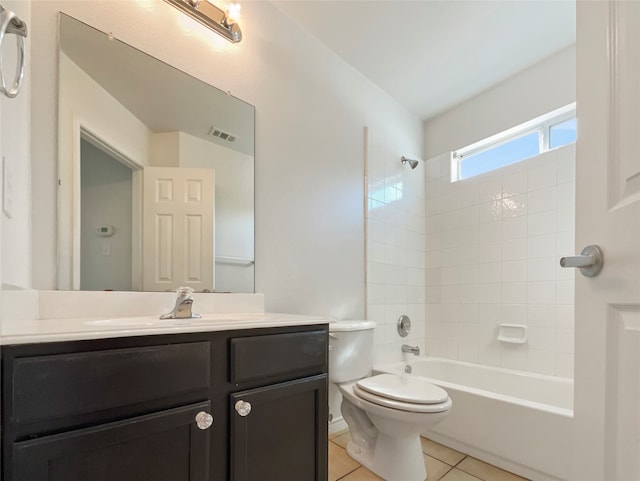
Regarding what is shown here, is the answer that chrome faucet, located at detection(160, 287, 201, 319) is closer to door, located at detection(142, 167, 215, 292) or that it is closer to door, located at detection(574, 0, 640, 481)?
door, located at detection(142, 167, 215, 292)

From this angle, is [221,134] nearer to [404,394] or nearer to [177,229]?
[177,229]

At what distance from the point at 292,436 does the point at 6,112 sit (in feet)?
4.13

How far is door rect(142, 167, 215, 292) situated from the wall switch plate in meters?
0.50

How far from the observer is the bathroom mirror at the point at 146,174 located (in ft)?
4.01

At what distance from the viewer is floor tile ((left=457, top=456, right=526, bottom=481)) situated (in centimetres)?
164

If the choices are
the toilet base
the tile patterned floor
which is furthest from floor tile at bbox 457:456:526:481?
the toilet base

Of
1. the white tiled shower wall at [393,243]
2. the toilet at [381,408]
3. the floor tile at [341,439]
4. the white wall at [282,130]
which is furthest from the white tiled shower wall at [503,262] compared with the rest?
the floor tile at [341,439]

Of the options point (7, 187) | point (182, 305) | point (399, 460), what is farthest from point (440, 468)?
point (7, 187)

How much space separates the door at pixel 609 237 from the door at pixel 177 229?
1378 mm

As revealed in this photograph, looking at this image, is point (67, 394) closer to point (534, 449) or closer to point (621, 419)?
point (621, 419)

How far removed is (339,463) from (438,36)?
102 inches

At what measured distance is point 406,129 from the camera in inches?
115

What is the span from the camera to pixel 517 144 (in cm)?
258

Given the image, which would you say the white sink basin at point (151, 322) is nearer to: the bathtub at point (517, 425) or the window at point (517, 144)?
the bathtub at point (517, 425)
